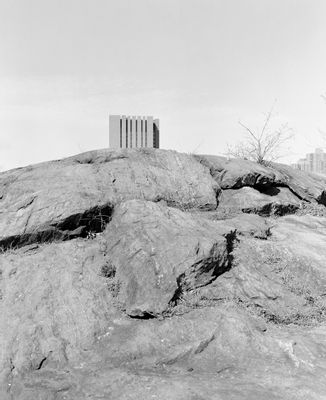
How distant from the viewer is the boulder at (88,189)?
271 inches

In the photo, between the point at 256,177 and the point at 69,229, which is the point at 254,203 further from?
the point at 69,229

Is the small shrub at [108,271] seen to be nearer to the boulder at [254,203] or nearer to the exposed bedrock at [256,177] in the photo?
the boulder at [254,203]

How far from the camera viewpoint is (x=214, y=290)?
591cm

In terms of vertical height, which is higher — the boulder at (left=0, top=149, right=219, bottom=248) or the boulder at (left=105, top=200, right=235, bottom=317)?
the boulder at (left=0, top=149, right=219, bottom=248)

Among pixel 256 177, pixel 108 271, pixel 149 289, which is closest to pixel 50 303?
pixel 108 271

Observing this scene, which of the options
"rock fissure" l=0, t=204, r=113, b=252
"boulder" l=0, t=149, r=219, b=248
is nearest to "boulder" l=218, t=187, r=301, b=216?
"boulder" l=0, t=149, r=219, b=248

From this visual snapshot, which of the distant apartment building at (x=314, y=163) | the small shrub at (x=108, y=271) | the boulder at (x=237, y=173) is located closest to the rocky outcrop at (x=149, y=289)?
the small shrub at (x=108, y=271)

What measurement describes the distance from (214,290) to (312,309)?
139cm

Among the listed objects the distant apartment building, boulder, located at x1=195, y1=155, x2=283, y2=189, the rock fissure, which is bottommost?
the distant apartment building

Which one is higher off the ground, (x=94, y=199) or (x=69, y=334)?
(x=94, y=199)

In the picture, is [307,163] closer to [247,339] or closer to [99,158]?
[99,158]

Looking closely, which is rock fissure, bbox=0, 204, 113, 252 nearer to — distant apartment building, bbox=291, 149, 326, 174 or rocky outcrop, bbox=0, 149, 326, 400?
rocky outcrop, bbox=0, 149, 326, 400

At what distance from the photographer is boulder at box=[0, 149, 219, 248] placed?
6.89m

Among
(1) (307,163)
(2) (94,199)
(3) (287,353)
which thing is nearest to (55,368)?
(3) (287,353)
